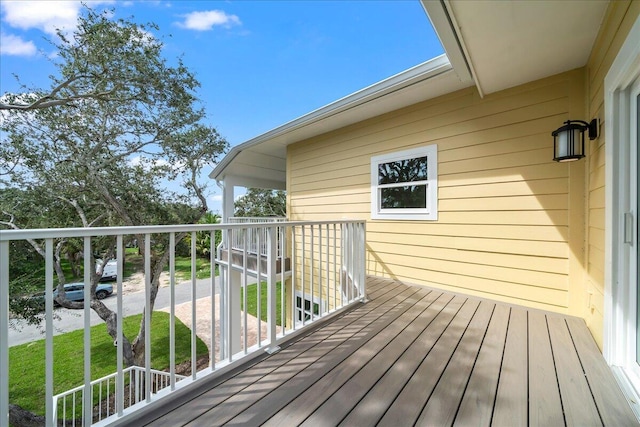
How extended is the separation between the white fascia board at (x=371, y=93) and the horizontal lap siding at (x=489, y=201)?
69cm

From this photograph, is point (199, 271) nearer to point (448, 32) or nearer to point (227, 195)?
point (227, 195)

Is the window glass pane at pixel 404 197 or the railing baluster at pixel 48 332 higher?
the window glass pane at pixel 404 197

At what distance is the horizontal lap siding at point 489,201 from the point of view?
2799 millimetres

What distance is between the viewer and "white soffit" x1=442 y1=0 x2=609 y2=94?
1.86 metres

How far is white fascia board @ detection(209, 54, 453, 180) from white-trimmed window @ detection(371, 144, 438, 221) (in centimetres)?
95

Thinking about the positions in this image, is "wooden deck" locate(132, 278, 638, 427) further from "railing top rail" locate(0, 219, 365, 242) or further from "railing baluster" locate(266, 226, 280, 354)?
"railing top rail" locate(0, 219, 365, 242)

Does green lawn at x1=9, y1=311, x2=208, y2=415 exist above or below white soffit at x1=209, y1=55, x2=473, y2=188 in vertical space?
below

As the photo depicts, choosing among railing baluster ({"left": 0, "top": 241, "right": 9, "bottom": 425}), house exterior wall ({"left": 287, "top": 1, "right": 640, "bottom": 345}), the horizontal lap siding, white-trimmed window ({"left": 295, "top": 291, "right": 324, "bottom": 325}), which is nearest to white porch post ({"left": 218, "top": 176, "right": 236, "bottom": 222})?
white-trimmed window ({"left": 295, "top": 291, "right": 324, "bottom": 325})

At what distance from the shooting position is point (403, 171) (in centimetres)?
404

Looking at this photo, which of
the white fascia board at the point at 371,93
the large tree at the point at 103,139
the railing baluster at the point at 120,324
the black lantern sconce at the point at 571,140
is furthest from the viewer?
the large tree at the point at 103,139

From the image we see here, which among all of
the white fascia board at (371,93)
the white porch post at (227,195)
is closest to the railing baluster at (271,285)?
the white fascia board at (371,93)

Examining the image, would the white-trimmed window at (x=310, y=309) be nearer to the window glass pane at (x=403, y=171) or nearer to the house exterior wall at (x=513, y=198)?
the house exterior wall at (x=513, y=198)

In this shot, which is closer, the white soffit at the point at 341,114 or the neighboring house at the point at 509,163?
the neighboring house at the point at 509,163

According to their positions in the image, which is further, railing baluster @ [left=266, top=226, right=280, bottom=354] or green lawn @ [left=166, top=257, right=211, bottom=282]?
green lawn @ [left=166, top=257, right=211, bottom=282]
